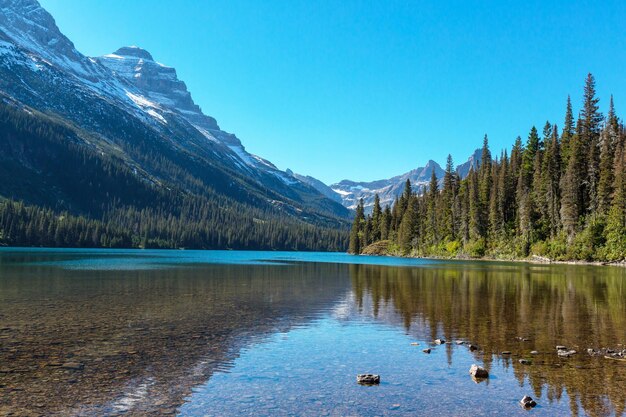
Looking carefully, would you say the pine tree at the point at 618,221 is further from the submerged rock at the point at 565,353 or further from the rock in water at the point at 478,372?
the rock in water at the point at 478,372

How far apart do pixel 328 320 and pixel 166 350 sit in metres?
10.8

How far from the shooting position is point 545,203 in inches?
4737

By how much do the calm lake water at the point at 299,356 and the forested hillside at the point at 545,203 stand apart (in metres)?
73.2

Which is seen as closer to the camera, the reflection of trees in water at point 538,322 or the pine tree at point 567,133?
the reflection of trees in water at point 538,322

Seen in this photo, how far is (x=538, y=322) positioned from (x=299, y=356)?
15.5 m

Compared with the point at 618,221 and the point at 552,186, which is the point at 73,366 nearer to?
the point at 618,221

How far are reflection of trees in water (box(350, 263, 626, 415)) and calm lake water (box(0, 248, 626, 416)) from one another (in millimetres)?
96

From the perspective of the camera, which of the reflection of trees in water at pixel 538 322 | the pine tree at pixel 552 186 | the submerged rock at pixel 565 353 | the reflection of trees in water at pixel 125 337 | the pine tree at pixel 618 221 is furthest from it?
the pine tree at pixel 552 186

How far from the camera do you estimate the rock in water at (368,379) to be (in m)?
14.8

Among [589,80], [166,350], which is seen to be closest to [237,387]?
[166,350]

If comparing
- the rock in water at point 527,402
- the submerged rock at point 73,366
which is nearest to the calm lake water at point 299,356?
the submerged rock at point 73,366

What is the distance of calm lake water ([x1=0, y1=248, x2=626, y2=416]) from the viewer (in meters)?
12.8

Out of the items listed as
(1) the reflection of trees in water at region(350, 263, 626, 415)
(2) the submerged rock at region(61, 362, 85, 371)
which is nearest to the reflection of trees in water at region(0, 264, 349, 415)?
(2) the submerged rock at region(61, 362, 85, 371)

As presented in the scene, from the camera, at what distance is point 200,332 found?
22.8 meters
